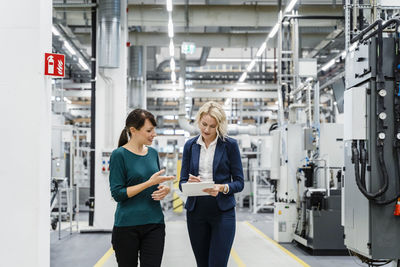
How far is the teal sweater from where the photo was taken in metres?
2.77

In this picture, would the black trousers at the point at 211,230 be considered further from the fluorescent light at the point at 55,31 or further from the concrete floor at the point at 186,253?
the fluorescent light at the point at 55,31

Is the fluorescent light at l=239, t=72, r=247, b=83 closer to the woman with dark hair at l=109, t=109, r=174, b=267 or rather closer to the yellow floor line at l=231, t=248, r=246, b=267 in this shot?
the yellow floor line at l=231, t=248, r=246, b=267

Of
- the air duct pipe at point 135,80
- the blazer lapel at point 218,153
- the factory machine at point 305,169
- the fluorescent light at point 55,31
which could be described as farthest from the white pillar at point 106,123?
the blazer lapel at point 218,153

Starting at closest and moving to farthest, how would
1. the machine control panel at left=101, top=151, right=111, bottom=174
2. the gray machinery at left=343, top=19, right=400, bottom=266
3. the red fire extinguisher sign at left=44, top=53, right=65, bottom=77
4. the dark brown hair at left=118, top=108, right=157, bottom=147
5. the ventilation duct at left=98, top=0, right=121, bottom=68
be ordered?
1. the dark brown hair at left=118, top=108, right=157, bottom=147
2. the red fire extinguisher sign at left=44, top=53, right=65, bottom=77
3. the gray machinery at left=343, top=19, right=400, bottom=266
4. the ventilation duct at left=98, top=0, right=121, bottom=68
5. the machine control panel at left=101, top=151, right=111, bottom=174

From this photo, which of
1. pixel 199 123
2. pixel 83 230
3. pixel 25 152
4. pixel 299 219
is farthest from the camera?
pixel 83 230

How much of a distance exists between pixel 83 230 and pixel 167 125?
12.8m

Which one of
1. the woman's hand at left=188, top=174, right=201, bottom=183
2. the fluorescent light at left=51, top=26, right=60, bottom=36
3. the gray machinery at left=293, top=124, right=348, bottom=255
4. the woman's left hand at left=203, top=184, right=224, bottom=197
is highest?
the fluorescent light at left=51, top=26, right=60, bottom=36

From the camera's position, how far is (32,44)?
3.93 metres

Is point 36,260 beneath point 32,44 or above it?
beneath

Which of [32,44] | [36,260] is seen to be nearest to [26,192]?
[36,260]

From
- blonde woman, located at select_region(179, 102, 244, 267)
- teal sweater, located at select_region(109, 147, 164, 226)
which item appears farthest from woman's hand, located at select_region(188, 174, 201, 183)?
teal sweater, located at select_region(109, 147, 164, 226)

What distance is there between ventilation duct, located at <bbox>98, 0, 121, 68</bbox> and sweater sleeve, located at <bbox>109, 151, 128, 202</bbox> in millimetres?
6174

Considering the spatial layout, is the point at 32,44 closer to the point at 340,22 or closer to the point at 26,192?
the point at 26,192

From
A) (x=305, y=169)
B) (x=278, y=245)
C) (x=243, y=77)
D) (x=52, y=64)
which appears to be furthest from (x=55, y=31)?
(x=52, y=64)
